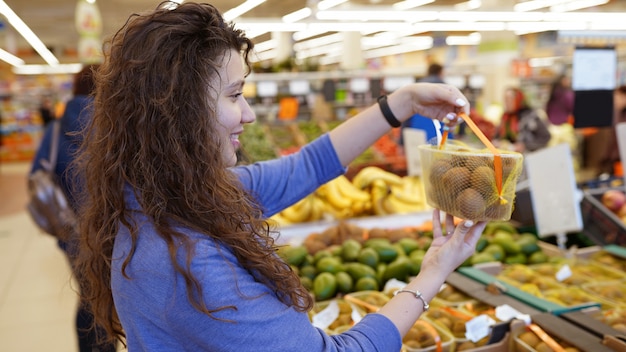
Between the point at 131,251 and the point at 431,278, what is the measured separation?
647 millimetres

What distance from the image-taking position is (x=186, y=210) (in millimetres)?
1034

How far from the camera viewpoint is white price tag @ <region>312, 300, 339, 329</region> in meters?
1.85

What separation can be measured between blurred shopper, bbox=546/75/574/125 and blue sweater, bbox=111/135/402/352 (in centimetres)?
770

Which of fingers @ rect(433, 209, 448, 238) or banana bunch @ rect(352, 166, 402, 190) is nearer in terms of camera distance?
fingers @ rect(433, 209, 448, 238)

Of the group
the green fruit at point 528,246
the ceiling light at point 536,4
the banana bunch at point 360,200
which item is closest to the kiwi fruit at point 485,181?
the green fruit at point 528,246

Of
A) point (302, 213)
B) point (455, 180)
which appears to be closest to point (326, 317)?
point (455, 180)

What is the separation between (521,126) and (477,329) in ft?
19.5

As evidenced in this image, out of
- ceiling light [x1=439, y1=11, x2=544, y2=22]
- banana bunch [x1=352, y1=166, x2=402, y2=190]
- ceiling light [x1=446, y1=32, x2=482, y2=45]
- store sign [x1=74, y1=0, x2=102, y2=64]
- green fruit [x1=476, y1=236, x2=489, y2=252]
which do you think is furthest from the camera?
ceiling light [x1=446, y1=32, x2=482, y2=45]

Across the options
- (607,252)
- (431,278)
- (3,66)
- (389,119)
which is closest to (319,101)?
(607,252)

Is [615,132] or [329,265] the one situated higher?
[329,265]

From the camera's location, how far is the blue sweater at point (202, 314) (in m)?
0.96

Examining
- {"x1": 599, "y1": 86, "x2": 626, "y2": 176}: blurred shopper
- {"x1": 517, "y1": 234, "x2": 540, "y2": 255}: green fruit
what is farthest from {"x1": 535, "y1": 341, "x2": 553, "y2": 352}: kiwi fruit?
{"x1": 599, "y1": 86, "x2": 626, "y2": 176}: blurred shopper

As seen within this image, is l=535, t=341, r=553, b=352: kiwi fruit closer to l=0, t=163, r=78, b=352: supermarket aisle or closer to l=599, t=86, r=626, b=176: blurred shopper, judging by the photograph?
l=0, t=163, r=78, b=352: supermarket aisle

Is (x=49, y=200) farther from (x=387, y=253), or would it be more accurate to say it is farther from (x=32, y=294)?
(x=32, y=294)
